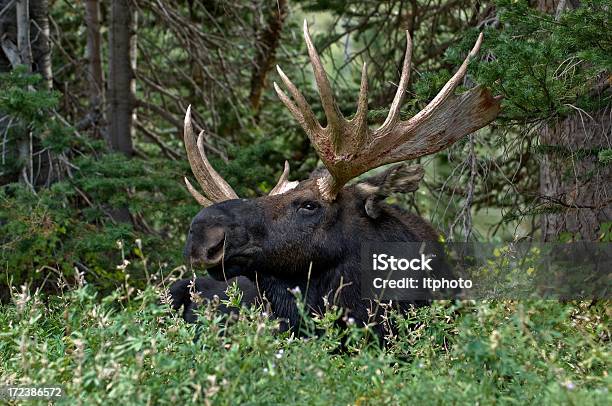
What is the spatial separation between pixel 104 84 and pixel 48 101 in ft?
10.7

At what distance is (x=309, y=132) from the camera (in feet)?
21.1

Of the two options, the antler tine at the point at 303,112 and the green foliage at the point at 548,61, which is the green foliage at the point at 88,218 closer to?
the antler tine at the point at 303,112

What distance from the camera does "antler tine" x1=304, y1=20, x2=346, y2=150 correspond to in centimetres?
591

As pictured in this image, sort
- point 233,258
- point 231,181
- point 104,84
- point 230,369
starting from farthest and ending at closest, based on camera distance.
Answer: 1. point 104,84
2. point 231,181
3. point 233,258
4. point 230,369

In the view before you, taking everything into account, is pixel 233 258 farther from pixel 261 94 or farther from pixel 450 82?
pixel 261 94

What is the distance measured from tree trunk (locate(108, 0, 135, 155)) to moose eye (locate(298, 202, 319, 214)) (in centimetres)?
446

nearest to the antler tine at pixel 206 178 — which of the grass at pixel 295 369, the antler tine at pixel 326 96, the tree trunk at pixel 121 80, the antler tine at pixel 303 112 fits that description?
the antler tine at pixel 303 112

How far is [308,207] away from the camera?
264 inches

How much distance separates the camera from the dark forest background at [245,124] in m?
5.83

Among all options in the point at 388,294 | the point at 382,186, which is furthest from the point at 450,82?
the point at 388,294

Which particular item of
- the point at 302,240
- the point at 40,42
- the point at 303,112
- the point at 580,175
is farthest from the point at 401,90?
the point at 40,42

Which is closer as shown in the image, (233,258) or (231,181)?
(233,258)

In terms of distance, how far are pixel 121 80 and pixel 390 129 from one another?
5.21m

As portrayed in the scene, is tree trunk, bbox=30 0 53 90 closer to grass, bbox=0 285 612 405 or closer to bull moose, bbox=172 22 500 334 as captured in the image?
bull moose, bbox=172 22 500 334
